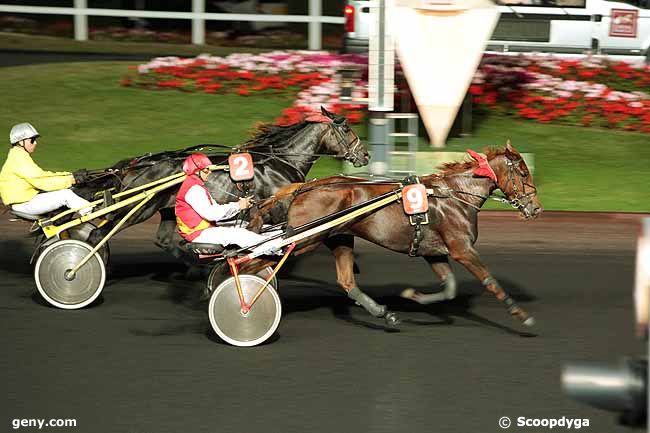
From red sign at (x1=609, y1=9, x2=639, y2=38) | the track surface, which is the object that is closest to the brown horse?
the track surface

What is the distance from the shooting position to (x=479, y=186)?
8.48 meters

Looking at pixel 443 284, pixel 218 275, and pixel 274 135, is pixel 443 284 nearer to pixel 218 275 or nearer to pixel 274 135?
pixel 218 275

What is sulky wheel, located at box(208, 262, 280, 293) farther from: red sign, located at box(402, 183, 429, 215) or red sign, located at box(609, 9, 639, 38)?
red sign, located at box(609, 9, 639, 38)

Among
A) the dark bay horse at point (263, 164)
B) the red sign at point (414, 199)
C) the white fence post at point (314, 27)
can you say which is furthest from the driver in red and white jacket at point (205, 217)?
the white fence post at point (314, 27)

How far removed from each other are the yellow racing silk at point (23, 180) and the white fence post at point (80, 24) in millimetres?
14553

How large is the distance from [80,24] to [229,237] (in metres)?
16.4

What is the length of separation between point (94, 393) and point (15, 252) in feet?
15.0

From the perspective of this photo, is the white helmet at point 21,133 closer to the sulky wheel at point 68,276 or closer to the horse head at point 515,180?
the sulky wheel at point 68,276

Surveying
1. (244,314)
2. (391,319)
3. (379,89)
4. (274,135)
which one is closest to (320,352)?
(244,314)

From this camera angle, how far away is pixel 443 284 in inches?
337

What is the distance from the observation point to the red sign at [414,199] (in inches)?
323

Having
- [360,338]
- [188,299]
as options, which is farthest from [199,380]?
[188,299]

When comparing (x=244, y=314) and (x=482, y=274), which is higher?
(x=482, y=274)

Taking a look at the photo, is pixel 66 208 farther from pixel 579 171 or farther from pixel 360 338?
pixel 579 171
